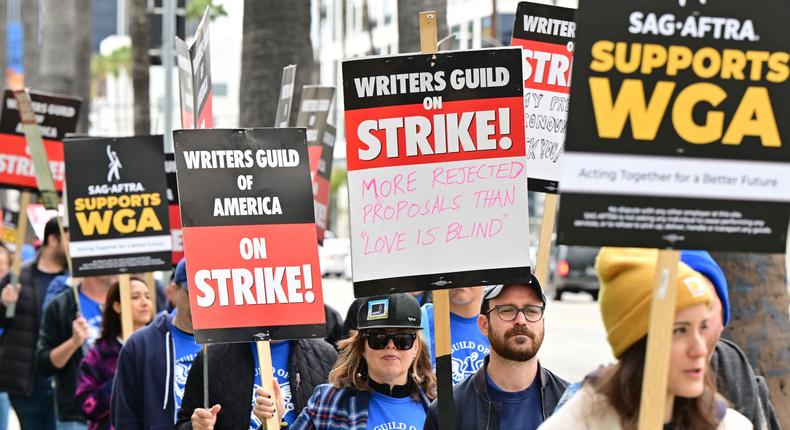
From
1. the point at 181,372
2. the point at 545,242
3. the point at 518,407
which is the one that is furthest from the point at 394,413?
the point at 181,372

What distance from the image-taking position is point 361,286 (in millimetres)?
5242

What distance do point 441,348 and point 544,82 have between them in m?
2.11

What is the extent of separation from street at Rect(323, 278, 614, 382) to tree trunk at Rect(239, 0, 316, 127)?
3422 millimetres

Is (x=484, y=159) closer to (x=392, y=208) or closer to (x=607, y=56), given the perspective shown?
(x=392, y=208)

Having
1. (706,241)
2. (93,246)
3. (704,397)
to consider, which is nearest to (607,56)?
(706,241)

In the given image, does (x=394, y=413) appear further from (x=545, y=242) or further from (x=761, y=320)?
(x=761, y=320)

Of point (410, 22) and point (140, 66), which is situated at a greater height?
point (410, 22)

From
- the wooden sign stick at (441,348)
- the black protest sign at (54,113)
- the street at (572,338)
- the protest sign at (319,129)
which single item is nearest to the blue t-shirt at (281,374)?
the wooden sign stick at (441,348)

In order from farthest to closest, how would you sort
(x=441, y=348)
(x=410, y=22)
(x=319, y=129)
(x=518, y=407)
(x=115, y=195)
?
(x=410, y=22) < (x=319, y=129) < (x=115, y=195) < (x=518, y=407) < (x=441, y=348)

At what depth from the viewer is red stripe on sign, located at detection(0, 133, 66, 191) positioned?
1188 cm

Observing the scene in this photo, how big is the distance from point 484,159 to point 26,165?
23.6ft

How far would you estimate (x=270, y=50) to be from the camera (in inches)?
494

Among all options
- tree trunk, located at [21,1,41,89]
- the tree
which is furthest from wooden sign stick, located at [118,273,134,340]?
tree trunk, located at [21,1,41,89]

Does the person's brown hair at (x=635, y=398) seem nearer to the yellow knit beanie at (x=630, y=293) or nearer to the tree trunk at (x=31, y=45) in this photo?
the yellow knit beanie at (x=630, y=293)
